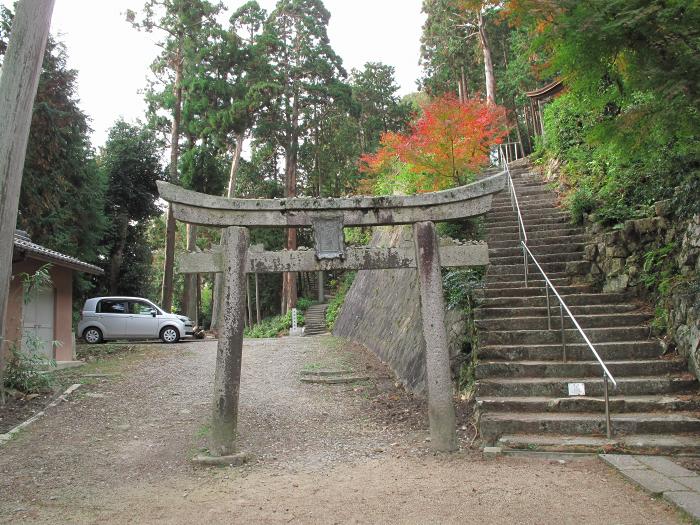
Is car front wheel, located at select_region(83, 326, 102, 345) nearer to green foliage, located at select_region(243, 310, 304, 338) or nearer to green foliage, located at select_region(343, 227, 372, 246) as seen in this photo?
green foliage, located at select_region(343, 227, 372, 246)

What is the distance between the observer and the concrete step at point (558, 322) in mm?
7586

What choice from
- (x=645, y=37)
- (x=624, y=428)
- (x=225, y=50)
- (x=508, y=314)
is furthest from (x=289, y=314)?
(x=645, y=37)

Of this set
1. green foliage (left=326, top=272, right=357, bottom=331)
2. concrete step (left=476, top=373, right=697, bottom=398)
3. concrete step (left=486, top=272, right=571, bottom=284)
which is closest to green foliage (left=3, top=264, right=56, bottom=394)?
concrete step (left=476, top=373, right=697, bottom=398)

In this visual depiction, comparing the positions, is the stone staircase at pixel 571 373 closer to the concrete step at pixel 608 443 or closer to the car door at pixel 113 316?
the concrete step at pixel 608 443

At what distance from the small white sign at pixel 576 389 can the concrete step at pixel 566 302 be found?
1904 millimetres

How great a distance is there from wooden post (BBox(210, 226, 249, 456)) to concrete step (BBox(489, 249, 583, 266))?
5.43 meters

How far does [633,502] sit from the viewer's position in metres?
4.24

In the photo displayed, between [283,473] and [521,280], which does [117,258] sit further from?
[283,473]

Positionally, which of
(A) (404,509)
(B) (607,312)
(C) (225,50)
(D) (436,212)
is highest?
(C) (225,50)

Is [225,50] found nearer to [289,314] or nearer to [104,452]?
[289,314]

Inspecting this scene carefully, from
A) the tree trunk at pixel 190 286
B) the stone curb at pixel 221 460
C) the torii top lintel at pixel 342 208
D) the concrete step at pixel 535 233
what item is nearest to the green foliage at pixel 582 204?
the concrete step at pixel 535 233

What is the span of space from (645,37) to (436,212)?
11.0 ft

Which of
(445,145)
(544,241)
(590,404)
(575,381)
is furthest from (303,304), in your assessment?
(590,404)

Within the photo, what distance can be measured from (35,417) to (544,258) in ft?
30.2
